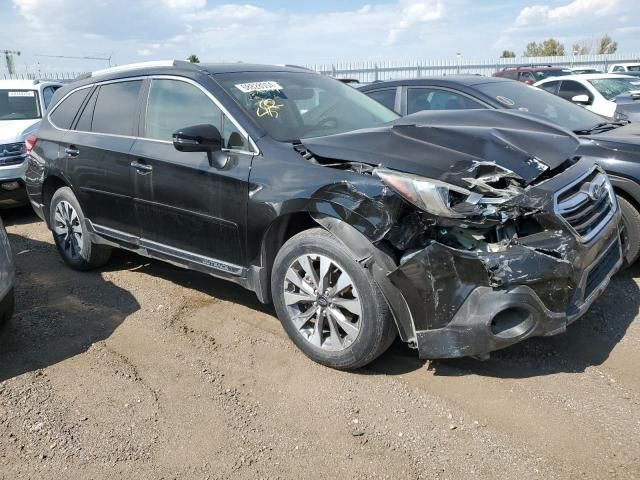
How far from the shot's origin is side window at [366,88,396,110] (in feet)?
21.2

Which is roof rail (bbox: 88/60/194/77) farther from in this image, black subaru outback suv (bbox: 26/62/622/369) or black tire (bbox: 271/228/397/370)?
black tire (bbox: 271/228/397/370)

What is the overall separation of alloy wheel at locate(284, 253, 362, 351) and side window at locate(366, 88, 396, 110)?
3562 millimetres

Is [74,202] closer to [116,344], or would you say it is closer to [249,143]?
[116,344]

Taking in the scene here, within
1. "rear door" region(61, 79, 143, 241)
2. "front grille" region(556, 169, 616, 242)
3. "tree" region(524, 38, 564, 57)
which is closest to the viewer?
"front grille" region(556, 169, 616, 242)

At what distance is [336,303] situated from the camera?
10.8ft

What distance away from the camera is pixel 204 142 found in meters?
3.62

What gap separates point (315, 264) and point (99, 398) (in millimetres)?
1467

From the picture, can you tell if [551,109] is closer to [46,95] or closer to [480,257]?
[480,257]

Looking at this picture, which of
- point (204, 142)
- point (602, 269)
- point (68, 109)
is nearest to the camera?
point (602, 269)

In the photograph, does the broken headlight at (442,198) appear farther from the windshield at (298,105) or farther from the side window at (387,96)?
the side window at (387,96)

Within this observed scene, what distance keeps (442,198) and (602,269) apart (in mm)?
1210

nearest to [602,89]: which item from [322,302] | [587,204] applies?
[587,204]

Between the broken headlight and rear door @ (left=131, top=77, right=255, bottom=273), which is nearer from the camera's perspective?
the broken headlight

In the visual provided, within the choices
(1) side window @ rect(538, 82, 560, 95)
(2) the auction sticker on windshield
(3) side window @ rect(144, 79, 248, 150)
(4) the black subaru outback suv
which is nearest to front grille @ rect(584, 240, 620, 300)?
(4) the black subaru outback suv
